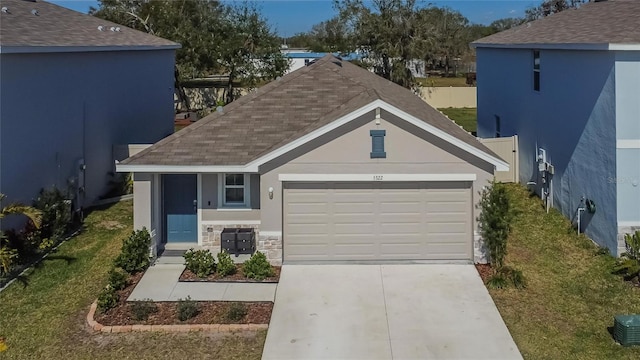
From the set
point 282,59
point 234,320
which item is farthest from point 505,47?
point 282,59

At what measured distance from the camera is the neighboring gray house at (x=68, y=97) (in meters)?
15.6

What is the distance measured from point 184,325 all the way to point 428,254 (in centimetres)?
604

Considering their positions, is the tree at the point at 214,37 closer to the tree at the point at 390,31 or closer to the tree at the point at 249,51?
the tree at the point at 249,51

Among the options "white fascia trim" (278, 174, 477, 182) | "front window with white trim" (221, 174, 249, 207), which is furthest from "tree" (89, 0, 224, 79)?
"white fascia trim" (278, 174, 477, 182)

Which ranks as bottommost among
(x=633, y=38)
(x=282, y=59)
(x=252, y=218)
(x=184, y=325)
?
(x=184, y=325)

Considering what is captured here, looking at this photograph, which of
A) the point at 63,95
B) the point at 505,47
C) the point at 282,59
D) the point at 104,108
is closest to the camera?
the point at 63,95

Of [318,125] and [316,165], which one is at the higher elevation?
[318,125]

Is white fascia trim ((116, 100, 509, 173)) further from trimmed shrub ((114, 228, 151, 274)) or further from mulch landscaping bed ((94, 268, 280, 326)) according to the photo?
mulch landscaping bed ((94, 268, 280, 326))

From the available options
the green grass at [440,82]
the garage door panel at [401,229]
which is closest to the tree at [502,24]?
the green grass at [440,82]

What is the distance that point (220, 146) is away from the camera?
15172mm

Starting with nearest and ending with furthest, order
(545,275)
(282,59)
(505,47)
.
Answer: (545,275)
(505,47)
(282,59)

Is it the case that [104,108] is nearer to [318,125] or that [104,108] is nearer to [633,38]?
[318,125]

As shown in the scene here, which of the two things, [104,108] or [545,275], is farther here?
[104,108]

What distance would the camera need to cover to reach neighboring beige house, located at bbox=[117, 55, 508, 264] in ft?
47.1
